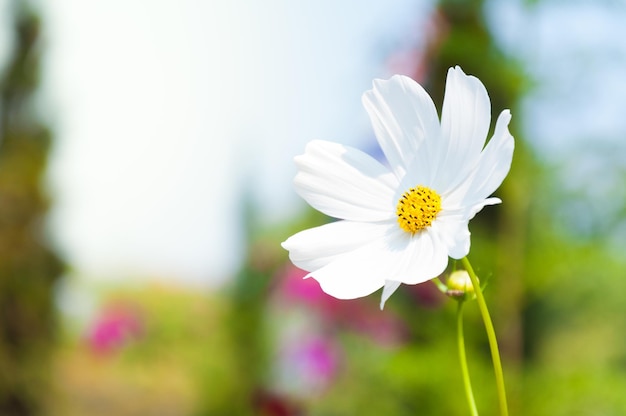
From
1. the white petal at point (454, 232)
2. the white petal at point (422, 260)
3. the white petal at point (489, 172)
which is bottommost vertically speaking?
the white petal at point (422, 260)

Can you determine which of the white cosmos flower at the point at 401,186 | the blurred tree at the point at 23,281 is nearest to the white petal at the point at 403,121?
the white cosmos flower at the point at 401,186

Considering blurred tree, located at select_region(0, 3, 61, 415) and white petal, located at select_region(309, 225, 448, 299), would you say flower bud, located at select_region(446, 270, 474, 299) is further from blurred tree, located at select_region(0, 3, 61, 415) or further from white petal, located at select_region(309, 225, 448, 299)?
blurred tree, located at select_region(0, 3, 61, 415)

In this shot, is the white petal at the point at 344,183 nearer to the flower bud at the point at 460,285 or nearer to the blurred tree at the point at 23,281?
the flower bud at the point at 460,285

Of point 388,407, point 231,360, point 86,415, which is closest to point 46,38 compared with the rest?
point 231,360

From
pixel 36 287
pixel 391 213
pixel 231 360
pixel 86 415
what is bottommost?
pixel 86 415

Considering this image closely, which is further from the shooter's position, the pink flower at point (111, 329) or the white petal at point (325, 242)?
the pink flower at point (111, 329)

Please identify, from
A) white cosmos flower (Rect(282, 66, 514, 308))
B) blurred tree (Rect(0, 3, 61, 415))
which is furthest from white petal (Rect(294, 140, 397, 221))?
blurred tree (Rect(0, 3, 61, 415))

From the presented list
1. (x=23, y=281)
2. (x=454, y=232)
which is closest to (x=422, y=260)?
(x=454, y=232)

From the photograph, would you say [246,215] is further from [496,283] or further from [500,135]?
[500,135]
